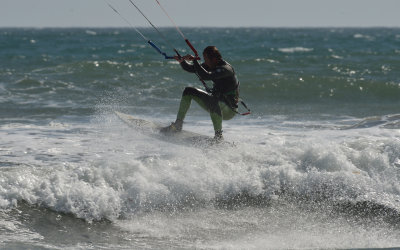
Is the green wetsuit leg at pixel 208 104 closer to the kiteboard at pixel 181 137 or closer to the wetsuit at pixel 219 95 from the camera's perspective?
the wetsuit at pixel 219 95

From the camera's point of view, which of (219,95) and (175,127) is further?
(175,127)

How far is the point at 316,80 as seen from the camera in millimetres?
20531

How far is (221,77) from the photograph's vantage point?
8.37 m

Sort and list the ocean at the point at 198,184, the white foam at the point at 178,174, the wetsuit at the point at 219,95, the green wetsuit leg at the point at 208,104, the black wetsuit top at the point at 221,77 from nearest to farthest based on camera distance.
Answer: the ocean at the point at 198,184
the white foam at the point at 178,174
the black wetsuit top at the point at 221,77
the wetsuit at the point at 219,95
the green wetsuit leg at the point at 208,104

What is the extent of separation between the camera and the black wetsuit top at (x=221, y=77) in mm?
8125

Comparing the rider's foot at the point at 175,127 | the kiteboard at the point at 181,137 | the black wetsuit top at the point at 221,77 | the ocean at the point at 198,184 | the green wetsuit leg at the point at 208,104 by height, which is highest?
the black wetsuit top at the point at 221,77

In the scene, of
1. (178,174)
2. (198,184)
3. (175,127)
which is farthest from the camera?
(175,127)

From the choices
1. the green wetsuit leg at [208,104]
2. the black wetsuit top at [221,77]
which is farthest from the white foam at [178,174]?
the black wetsuit top at [221,77]

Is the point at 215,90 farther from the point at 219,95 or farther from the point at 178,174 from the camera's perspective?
the point at 178,174

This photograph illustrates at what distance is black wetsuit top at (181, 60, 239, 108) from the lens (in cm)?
812

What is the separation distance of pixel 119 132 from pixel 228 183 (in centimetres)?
395

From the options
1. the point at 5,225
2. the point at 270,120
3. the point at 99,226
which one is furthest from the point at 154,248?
the point at 270,120

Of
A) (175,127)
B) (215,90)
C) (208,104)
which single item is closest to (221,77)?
(215,90)

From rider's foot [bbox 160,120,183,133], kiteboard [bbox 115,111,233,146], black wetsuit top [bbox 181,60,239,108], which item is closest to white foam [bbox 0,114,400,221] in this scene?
kiteboard [bbox 115,111,233,146]
